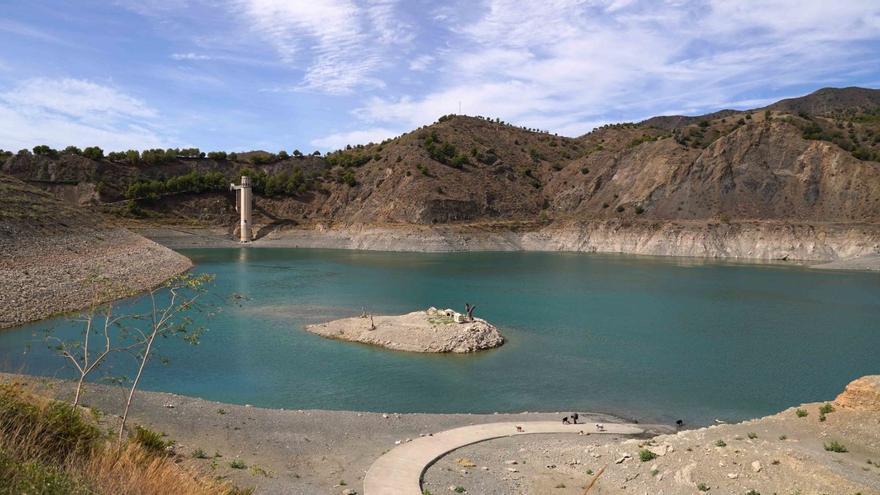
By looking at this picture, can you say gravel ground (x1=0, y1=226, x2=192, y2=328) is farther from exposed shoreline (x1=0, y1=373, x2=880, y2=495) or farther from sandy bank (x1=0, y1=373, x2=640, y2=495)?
exposed shoreline (x1=0, y1=373, x2=880, y2=495)

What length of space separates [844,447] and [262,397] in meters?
18.7

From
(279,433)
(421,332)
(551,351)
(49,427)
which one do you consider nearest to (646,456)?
(279,433)

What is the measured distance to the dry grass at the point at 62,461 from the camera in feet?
21.7

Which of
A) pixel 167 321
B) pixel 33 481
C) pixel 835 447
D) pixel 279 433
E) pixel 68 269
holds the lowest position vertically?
pixel 279 433

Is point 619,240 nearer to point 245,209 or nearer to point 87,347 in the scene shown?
point 245,209

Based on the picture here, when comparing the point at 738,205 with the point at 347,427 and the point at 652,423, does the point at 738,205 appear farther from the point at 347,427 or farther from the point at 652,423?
the point at 347,427

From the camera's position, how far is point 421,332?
31969 millimetres

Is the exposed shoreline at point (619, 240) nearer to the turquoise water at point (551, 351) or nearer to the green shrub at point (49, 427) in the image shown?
the turquoise water at point (551, 351)

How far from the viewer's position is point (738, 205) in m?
103

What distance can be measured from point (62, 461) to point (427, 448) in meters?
9.80

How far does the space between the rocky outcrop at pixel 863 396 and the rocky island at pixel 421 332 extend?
1706 centimetres

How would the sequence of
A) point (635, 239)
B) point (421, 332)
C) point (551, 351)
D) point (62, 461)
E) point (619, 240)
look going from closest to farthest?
point (62, 461)
point (551, 351)
point (421, 332)
point (635, 239)
point (619, 240)

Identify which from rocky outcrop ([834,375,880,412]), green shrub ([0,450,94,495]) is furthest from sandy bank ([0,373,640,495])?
green shrub ([0,450,94,495])

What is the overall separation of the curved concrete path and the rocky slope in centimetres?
1751
